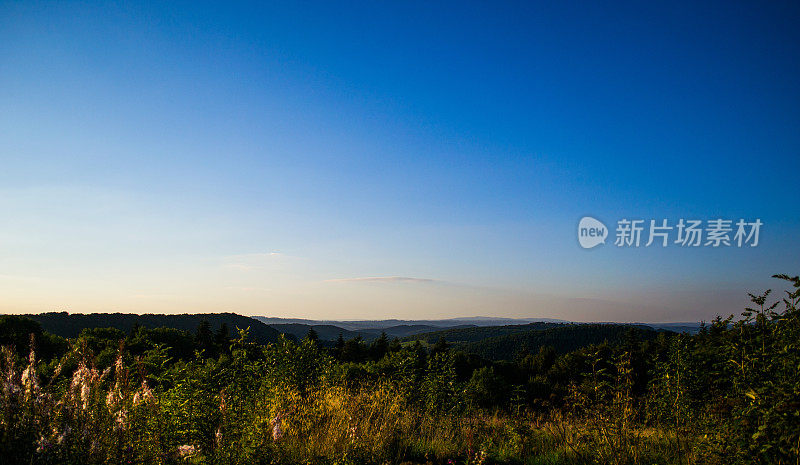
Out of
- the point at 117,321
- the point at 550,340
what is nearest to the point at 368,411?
the point at 117,321

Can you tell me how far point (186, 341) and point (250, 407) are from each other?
46199mm

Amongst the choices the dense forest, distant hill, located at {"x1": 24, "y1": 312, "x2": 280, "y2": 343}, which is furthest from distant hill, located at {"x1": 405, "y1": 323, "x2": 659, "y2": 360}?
the dense forest

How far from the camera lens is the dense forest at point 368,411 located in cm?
334

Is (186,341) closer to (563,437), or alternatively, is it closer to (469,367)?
(469,367)

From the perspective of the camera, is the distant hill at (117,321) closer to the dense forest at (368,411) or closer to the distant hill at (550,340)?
the distant hill at (550,340)

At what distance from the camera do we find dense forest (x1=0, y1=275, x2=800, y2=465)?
131 inches

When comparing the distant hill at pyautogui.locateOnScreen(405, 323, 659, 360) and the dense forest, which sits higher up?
the dense forest

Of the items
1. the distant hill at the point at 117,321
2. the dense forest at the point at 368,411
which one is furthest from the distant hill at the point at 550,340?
the dense forest at the point at 368,411

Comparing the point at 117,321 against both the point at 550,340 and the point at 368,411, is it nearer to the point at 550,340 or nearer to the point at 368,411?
the point at 368,411

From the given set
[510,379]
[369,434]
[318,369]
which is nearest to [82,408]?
[369,434]

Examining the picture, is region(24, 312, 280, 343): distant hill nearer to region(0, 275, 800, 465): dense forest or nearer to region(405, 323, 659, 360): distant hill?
region(405, 323, 659, 360): distant hill

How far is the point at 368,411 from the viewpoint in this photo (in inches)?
263

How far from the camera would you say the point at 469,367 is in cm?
4625

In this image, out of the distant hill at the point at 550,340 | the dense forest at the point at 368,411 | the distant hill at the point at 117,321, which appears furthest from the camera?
the distant hill at the point at 550,340
